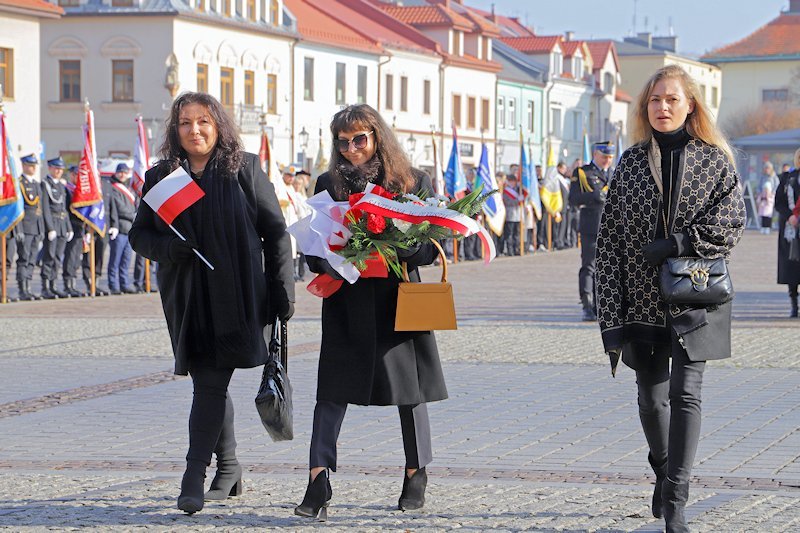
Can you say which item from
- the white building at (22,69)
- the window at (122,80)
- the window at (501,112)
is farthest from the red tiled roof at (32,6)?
the window at (501,112)

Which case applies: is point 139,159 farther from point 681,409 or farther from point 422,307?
point 681,409

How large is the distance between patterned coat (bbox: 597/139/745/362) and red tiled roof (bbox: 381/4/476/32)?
6220 cm

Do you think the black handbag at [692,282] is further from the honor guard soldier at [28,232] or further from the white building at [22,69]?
the white building at [22,69]

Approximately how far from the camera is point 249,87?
5425cm

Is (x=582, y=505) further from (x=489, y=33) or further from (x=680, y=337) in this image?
(x=489, y=33)

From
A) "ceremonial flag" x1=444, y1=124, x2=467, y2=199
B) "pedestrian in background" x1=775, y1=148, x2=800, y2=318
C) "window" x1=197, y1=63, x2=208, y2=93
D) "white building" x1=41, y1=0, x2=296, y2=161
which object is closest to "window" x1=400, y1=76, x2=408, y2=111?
"white building" x1=41, y1=0, x2=296, y2=161

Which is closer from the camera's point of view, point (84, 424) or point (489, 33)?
point (84, 424)

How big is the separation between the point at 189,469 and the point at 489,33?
66139 mm

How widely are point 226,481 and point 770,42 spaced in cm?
8458

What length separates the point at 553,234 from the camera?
1540 inches

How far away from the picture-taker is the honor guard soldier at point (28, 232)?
70.3ft

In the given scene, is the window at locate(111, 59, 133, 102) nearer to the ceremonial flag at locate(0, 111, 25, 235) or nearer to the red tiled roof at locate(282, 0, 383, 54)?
the red tiled roof at locate(282, 0, 383, 54)

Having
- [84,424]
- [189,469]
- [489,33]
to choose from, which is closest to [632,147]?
[189,469]

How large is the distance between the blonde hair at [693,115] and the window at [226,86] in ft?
153
